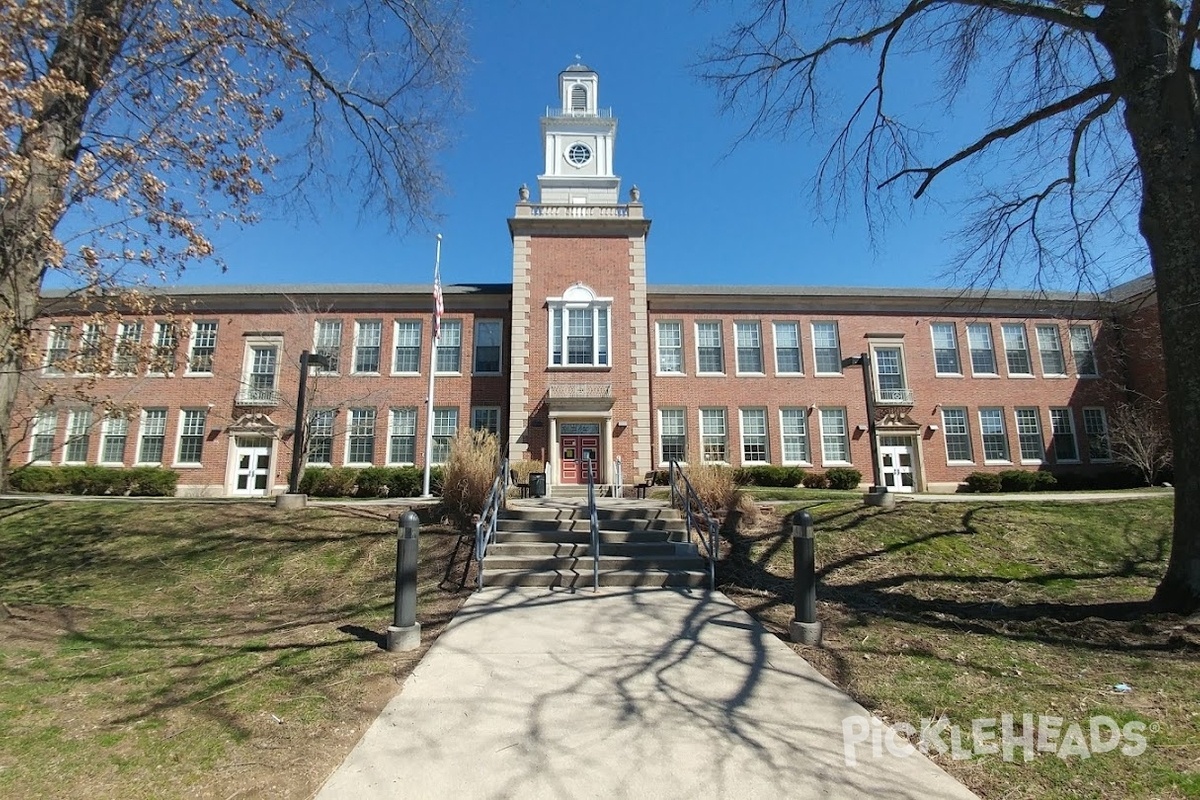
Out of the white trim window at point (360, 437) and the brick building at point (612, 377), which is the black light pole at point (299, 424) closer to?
the brick building at point (612, 377)

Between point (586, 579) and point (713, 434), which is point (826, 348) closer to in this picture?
point (713, 434)

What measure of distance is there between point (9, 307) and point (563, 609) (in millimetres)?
6425

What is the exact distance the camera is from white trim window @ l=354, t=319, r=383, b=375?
22906mm

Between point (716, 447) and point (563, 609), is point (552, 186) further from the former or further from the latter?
point (563, 609)

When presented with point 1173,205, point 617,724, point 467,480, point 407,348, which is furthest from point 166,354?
point 407,348

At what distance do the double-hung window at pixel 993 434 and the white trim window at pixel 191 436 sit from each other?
30284 mm

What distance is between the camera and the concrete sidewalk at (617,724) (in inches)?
125

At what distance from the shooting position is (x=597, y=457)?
66.4 ft

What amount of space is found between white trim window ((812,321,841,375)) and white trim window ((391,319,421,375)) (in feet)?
50.9

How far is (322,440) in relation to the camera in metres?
21.7

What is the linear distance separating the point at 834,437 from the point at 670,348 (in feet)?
23.5

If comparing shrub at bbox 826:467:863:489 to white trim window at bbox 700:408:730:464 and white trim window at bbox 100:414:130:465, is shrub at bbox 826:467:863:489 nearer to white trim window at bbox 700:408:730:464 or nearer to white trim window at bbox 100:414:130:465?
white trim window at bbox 700:408:730:464

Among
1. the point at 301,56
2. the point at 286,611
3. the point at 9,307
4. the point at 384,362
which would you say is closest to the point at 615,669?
the point at 286,611

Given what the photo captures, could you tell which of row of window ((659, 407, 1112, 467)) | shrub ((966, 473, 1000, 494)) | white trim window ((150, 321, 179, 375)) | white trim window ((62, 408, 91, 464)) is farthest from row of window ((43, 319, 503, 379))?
shrub ((966, 473, 1000, 494))
